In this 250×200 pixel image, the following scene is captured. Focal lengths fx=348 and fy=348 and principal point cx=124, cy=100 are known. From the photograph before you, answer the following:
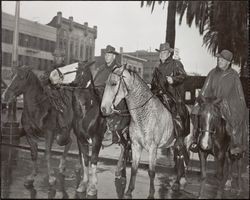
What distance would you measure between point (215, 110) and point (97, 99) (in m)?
1.61

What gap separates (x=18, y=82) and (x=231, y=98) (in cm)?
305

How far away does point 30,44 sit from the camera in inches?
236

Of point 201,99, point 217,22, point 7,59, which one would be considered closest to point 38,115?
point 7,59

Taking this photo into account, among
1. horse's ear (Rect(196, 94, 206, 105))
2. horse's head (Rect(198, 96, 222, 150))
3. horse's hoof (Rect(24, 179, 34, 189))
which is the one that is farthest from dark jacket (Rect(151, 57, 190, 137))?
horse's hoof (Rect(24, 179, 34, 189))

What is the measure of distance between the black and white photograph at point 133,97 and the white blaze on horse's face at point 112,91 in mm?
13

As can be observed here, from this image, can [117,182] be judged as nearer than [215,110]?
No

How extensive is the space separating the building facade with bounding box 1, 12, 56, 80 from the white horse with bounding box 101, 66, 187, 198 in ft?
5.97

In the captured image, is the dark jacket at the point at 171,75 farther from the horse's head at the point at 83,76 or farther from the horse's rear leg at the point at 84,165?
the horse's rear leg at the point at 84,165

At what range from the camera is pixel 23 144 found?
820 centimetres

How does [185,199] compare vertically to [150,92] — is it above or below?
below

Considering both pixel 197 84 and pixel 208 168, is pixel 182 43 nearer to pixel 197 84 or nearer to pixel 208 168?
pixel 197 84

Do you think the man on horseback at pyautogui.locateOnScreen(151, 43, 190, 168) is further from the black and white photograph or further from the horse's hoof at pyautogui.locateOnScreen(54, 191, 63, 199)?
the horse's hoof at pyautogui.locateOnScreen(54, 191, 63, 199)

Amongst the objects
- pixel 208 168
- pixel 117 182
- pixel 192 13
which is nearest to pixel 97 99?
pixel 117 182

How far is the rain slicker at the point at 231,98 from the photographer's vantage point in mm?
4820
